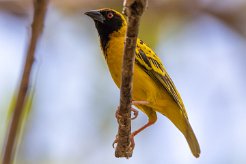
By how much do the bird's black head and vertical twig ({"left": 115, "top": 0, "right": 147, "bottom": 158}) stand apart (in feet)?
5.43

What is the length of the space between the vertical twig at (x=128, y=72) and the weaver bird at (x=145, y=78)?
1027 mm

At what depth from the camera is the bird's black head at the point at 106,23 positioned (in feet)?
17.0

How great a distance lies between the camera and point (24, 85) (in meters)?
1.09

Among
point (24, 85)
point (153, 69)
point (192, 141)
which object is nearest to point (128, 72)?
point (24, 85)

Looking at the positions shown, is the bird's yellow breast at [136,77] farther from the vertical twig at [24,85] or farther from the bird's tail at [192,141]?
the vertical twig at [24,85]

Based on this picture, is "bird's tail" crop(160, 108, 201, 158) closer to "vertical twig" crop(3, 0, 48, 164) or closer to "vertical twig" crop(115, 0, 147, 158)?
"vertical twig" crop(115, 0, 147, 158)

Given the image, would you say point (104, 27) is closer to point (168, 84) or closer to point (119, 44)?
point (119, 44)

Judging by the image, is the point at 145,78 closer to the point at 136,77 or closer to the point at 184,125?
the point at 136,77

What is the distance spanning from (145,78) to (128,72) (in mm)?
2050

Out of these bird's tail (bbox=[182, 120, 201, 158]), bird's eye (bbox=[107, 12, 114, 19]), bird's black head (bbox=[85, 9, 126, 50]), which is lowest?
bird's tail (bbox=[182, 120, 201, 158])

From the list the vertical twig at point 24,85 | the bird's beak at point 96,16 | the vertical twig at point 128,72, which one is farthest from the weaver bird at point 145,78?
the vertical twig at point 24,85

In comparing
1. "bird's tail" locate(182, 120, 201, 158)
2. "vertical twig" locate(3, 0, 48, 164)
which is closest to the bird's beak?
"bird's tail" locate(182, 120, 201, 158)

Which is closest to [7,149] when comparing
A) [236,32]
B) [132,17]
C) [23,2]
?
[132,17]

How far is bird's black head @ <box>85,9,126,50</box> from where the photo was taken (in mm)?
5176
